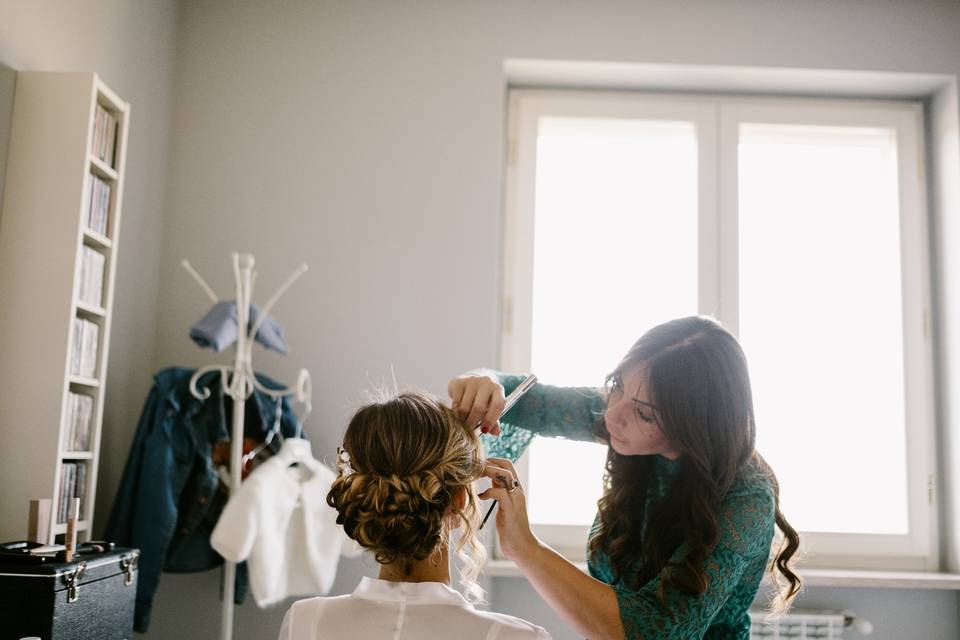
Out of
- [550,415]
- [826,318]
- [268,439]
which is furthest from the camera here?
[826,318]

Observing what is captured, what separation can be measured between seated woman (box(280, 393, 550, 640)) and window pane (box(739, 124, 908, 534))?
7.89ft

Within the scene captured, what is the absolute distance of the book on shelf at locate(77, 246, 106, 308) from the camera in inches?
95.4

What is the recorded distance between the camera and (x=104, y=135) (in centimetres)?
253

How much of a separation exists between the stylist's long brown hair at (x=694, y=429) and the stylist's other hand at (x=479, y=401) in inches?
9.7

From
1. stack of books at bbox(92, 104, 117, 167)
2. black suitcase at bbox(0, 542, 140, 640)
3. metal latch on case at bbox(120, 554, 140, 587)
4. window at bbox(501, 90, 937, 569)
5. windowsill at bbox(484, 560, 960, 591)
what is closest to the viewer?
black suitcase at bbox(0, 542, 140, 640)

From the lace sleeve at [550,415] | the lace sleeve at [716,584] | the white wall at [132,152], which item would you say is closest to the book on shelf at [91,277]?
the white wall at [132,152]

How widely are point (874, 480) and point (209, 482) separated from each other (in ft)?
7.67

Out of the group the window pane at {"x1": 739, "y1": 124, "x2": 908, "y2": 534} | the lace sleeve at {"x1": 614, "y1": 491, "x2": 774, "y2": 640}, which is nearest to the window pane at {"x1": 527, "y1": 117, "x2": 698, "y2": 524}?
the window pane at {"x1": 739, "y1": 124, "x2": 908, "y2": 534}

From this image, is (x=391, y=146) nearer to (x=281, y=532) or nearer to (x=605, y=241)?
(x=605, y=241)

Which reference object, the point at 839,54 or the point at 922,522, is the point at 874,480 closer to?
the point at 922,522

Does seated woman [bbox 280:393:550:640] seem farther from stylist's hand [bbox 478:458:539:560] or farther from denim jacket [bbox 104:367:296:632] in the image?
denim jacket [bbox 104:367:296:632]

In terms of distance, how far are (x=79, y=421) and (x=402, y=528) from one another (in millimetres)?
1432

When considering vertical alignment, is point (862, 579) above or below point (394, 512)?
below

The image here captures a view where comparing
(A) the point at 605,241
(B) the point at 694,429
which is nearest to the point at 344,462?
(B) the point at 694,429
